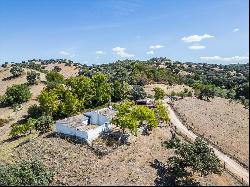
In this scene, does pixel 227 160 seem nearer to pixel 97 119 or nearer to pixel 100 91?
pixel 97 119

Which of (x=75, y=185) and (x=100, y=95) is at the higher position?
(x=100, y=95)

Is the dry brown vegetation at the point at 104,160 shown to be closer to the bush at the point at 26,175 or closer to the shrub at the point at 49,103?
the bush at the point at 26,175

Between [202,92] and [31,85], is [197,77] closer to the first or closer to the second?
[202,92]

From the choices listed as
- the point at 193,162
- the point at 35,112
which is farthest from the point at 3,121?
the point at 193,162

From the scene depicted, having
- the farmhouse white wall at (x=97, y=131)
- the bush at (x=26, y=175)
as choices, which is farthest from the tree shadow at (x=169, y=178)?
the bush at (x=26, y=175)

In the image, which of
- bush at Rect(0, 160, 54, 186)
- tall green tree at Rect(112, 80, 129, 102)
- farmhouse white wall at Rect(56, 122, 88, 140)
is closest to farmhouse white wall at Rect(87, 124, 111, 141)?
farmhouse white wall at Rect(56, 122, 88, 140)

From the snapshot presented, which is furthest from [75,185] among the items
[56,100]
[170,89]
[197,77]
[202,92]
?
[197,77]
